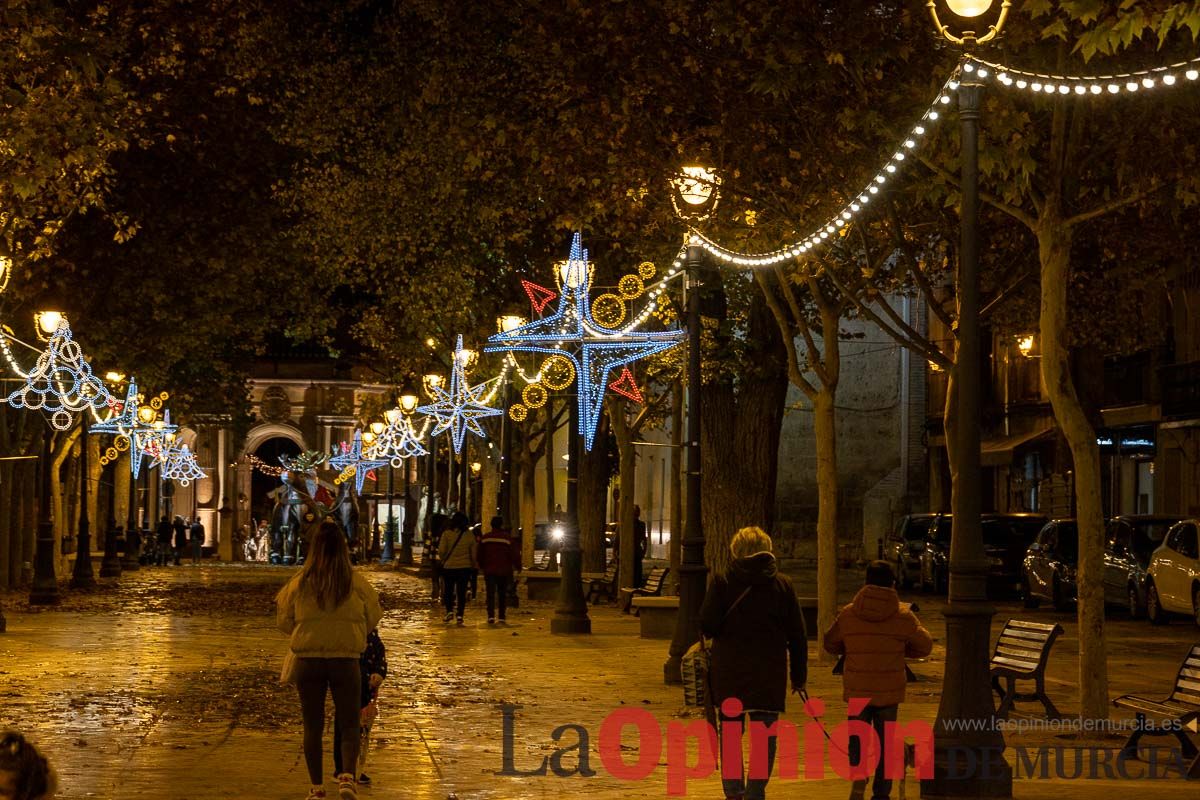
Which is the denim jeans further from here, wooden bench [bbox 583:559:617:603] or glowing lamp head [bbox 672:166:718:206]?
wooden bench [bbox 583:559:617:603]

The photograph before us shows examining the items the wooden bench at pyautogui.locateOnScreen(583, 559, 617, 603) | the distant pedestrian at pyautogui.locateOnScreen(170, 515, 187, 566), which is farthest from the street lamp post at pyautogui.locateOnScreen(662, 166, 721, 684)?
the distant pedestrian at pyautogui.locateOnScreen(170, 515, 187, 566)

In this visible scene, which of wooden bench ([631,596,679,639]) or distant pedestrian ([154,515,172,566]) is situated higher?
distant pedestrian ([154,515,172,566])

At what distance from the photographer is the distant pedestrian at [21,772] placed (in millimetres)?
5793

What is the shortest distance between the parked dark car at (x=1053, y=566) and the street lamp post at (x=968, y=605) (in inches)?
793

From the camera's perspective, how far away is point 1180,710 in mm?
12727

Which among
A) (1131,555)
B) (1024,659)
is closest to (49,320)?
(1131,555)

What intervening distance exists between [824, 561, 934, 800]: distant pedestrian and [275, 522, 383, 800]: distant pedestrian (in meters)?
2.71

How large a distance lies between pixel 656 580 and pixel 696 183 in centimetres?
1176

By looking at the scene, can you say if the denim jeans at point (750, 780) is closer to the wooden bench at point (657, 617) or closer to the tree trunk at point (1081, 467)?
the tree trunk at point (1081, 467)

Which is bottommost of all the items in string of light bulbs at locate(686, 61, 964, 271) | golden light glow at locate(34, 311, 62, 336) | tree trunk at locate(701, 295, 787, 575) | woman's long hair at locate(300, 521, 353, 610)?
woman's long hair at locate(300, 521, 353, 610)

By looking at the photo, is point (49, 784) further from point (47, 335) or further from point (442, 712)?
point (47, 335)

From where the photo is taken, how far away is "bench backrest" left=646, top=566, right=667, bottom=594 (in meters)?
29.1

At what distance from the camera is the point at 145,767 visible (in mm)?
12750

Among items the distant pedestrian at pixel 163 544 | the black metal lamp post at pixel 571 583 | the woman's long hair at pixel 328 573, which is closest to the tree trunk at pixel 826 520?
the black metal lamp post at pixel 571 583
